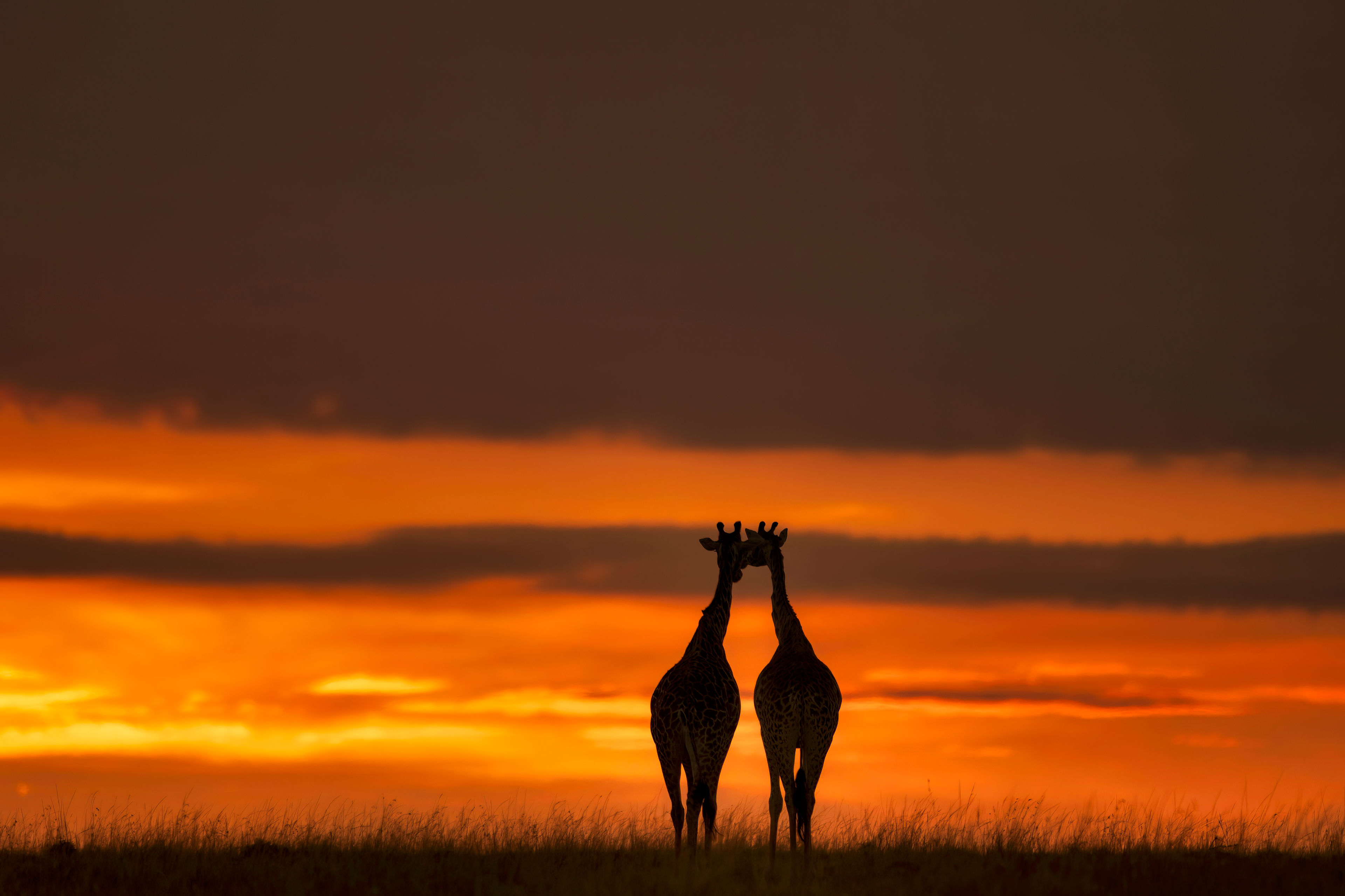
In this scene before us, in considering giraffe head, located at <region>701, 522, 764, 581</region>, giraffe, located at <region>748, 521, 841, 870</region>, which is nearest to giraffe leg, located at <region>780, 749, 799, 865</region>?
giraffe, located at <region>748, 521, 841, 870</region>

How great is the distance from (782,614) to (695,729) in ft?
10.9

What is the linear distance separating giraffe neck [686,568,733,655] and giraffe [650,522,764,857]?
278 mm

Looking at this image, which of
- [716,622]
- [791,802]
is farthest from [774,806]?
[716,622]

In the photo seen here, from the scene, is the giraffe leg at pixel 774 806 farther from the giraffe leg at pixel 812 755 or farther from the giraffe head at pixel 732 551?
the giraffe head at pixel 732 551

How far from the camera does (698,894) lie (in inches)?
800

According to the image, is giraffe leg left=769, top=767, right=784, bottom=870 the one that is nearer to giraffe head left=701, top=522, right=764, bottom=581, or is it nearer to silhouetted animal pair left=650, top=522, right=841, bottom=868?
silhouetted animal pair left=650, top=522, right=841, bottom=868

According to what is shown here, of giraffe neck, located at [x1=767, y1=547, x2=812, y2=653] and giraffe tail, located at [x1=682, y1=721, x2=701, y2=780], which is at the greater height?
giraffe neck, located at [x1=767, y1=547, x2=812, y2=653]

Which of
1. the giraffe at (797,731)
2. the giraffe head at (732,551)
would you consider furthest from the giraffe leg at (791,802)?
the giraffe head at (732,551)

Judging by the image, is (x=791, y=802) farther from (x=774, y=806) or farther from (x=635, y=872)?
(x=635, y=872)

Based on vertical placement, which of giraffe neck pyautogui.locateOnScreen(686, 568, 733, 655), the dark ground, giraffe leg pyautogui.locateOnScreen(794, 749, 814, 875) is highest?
giraffe neck pyautogui.locateOnScreen(686, 568, 733, 655)

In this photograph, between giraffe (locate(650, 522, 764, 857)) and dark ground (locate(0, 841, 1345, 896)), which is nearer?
dark ground (locate(0, 841, 1345, 896))

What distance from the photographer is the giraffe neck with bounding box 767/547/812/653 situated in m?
24.5

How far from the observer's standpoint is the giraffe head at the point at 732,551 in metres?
25.4

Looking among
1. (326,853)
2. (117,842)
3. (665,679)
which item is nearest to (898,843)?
(665,679)
